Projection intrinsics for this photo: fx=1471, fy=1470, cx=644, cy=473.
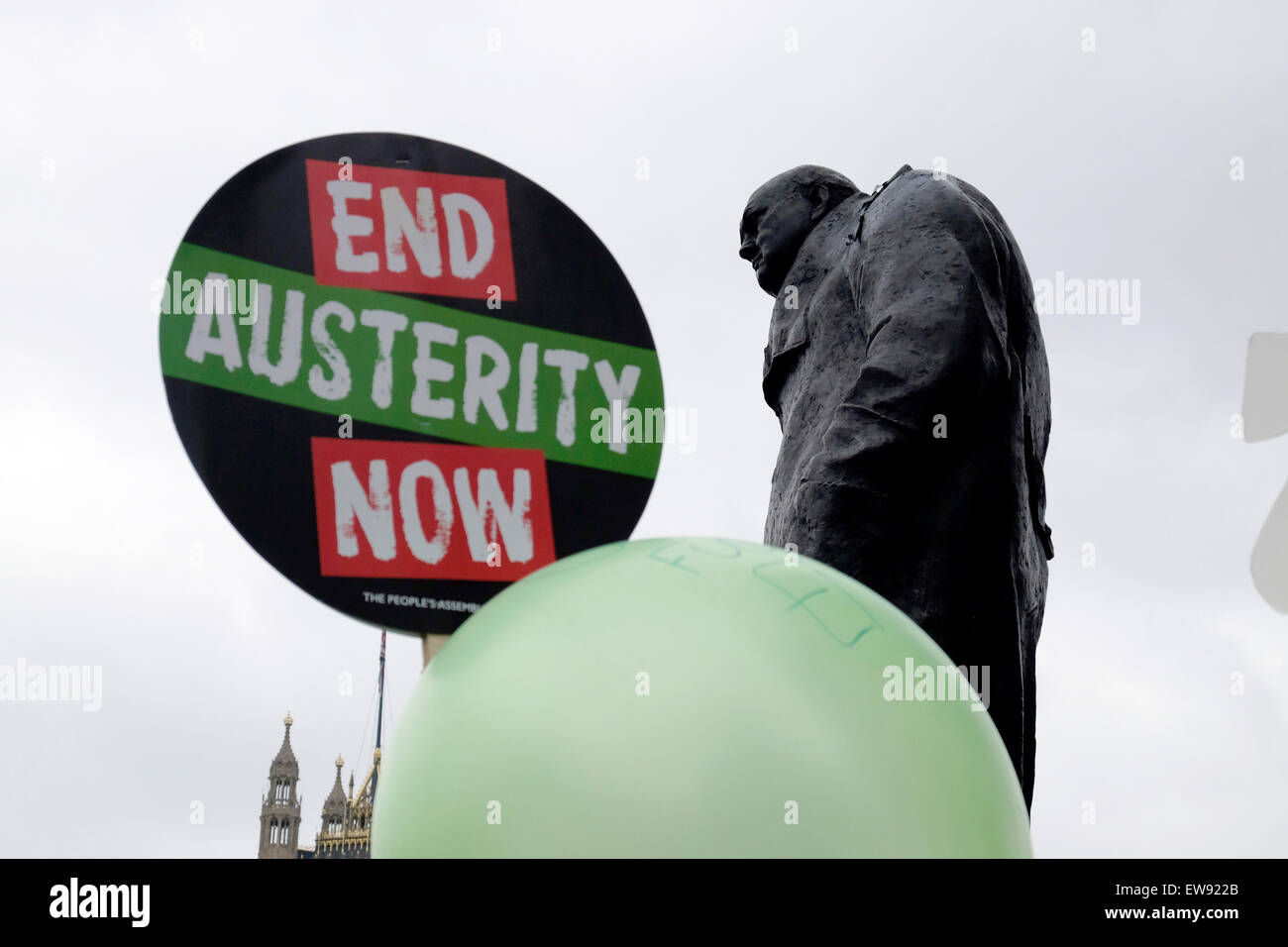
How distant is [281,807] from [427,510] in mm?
57805

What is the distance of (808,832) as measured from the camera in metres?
2.11

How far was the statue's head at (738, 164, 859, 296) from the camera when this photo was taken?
196 inches

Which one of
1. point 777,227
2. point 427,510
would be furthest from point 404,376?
point 777,227

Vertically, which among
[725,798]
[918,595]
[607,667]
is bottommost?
[725,798]

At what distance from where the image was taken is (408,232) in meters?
3.71

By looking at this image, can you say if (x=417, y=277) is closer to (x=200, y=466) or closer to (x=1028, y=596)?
(x=200, y=466)

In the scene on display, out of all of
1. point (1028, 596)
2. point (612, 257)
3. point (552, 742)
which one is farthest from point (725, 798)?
point (1028, 596)

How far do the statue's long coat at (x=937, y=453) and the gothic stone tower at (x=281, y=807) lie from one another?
49579 millimetres

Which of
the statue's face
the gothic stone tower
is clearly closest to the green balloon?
the statue's face

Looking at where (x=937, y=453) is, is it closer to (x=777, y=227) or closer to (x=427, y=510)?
(x=777, y=227)

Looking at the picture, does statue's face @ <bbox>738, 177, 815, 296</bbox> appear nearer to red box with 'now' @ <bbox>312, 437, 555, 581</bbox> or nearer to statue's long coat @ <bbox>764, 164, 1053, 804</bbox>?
statue's long coat @ <bbox>764, 164, 1053, 804</bbox>

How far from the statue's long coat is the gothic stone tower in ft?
163
